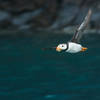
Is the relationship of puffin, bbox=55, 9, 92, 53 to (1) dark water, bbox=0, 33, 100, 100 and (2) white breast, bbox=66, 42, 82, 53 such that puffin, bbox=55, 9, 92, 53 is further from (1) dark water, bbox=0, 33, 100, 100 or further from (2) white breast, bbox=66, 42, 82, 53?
(1) dark water, bbox=0, 33, 100, 100

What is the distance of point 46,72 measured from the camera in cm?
920

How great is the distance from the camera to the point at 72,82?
26.9 ft

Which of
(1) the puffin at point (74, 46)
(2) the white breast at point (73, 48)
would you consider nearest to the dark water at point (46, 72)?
(1) the puffin at point (74, 46)

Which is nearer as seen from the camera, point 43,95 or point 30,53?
point 43,95

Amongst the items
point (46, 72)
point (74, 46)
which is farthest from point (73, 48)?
point (46, 72)

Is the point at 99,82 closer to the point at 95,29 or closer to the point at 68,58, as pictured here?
the point at 68,58

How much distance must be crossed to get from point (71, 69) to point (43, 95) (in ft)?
7.68

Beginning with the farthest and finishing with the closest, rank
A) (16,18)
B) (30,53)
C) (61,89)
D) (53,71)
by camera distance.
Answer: (16,18) < (30,53) < (53,71) < (61,89)

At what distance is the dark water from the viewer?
292 inches

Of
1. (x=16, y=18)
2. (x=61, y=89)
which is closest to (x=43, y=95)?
(x=61, y=89)

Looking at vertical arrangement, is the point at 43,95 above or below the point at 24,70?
below

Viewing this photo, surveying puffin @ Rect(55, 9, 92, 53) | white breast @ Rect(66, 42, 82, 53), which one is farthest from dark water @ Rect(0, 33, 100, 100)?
white breast @ Rect(66, 42, 82, 53)

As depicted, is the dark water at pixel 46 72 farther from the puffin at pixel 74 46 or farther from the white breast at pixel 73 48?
the white breast at pixel 73 48

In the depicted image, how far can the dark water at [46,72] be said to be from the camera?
24.3 ft
